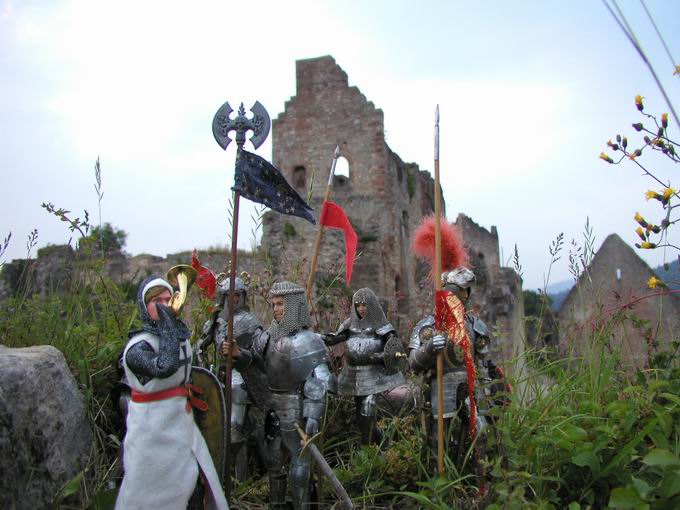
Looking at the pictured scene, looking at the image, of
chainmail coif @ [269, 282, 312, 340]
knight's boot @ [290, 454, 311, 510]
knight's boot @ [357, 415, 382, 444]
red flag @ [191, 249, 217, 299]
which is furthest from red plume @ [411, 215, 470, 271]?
knight's boot @ [290, 454, 311, 510]

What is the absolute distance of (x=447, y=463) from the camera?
4109mm

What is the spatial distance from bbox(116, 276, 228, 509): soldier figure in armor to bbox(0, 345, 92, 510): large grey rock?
67 centimetres

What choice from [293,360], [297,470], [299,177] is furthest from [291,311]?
[299,177]

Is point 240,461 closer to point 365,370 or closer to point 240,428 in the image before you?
point 240,428

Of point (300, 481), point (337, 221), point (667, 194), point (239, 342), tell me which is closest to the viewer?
point (667, 194)

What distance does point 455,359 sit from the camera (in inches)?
180

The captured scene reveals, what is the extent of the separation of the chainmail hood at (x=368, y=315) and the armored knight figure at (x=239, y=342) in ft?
2.67

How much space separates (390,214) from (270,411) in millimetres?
17031

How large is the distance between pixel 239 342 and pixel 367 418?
4.11ft

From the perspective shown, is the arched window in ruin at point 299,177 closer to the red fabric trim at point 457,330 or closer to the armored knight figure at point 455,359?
the armored knight figure at point 455,359

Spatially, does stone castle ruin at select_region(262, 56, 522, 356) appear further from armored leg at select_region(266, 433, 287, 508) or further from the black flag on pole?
armored leg at select_region(266, 433, 287, 508)

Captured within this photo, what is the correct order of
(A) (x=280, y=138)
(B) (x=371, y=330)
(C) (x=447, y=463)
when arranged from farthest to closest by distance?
(A) (x=280, y=138) → (B) (x=371, y=330) → (C) (x=447, y=463)

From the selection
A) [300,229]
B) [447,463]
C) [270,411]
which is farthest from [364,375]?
[300,229]

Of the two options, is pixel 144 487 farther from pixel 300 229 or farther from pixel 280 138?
pixel 280 138
